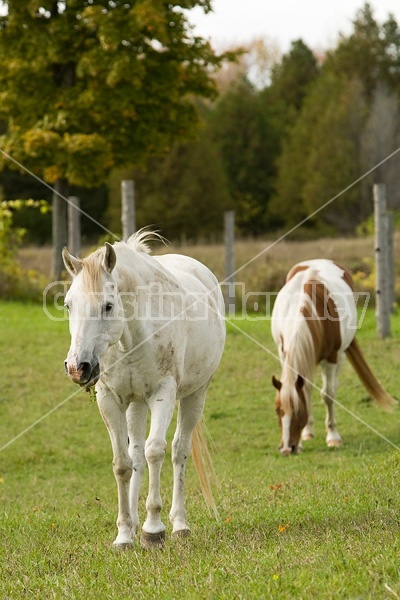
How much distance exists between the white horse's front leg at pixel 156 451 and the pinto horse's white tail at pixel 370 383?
4.73m

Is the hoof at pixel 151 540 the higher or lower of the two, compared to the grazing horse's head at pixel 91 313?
lower

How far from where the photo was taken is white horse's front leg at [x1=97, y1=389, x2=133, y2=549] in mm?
4660

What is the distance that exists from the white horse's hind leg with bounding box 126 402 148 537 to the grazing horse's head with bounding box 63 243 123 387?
Result: 3.32 ft

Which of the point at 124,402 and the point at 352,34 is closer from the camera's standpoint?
the point at 124,402

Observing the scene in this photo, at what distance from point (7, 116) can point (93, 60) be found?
308 cm

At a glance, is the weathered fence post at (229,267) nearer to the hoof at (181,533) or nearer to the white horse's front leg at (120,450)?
the hoof at (181,533)

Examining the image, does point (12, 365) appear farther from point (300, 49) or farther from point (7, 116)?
point (300, 49)

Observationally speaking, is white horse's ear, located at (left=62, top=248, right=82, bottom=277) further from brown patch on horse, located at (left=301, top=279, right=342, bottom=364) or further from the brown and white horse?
brown patch on horse, located at (left=301, top=279, right=342, bottom=364)

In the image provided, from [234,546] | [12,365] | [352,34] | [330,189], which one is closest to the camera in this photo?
[234,546]

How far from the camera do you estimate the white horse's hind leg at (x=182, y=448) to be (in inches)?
197

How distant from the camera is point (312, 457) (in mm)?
7898

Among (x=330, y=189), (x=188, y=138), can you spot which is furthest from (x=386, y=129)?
(x=188, y=138)

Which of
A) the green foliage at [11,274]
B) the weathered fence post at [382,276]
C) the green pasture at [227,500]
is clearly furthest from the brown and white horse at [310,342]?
the green foliage at [11,274]

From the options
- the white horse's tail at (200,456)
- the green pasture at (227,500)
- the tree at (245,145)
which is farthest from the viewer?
the tree at (245,145)
